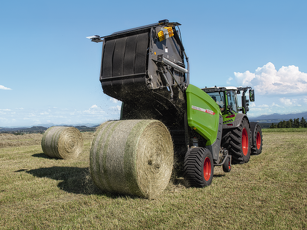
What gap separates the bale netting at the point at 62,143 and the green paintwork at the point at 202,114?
654 cm

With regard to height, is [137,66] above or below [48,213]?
above

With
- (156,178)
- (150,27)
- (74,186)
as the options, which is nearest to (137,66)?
(150,27)

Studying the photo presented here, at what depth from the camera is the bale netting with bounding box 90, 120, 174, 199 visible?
4.17 metres

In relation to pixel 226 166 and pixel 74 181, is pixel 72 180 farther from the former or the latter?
pixel 226 166

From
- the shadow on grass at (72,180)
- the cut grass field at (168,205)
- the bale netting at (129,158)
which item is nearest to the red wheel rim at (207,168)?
the cut grass field at (168,205)

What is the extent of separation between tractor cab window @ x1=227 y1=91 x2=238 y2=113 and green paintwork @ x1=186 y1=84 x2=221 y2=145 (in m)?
Answer: 1.76

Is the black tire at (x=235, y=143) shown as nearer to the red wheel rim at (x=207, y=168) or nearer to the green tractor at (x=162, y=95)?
the green tractor at (x=162, y=95)

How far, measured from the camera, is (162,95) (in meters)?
5.12

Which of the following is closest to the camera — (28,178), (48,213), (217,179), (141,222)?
(141,222)

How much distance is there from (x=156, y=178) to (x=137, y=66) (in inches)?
82.1

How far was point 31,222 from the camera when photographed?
11.7 ft

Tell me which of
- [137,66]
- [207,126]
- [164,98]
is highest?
[137,66]

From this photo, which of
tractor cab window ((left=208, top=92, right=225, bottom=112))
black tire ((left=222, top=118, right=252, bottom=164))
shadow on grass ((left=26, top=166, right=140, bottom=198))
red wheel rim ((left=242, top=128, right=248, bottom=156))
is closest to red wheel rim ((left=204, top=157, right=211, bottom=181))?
shadow on grass ((left=26, top=166, right=140, bottom=198))

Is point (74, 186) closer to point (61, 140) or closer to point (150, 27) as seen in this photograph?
point (150, 27)
